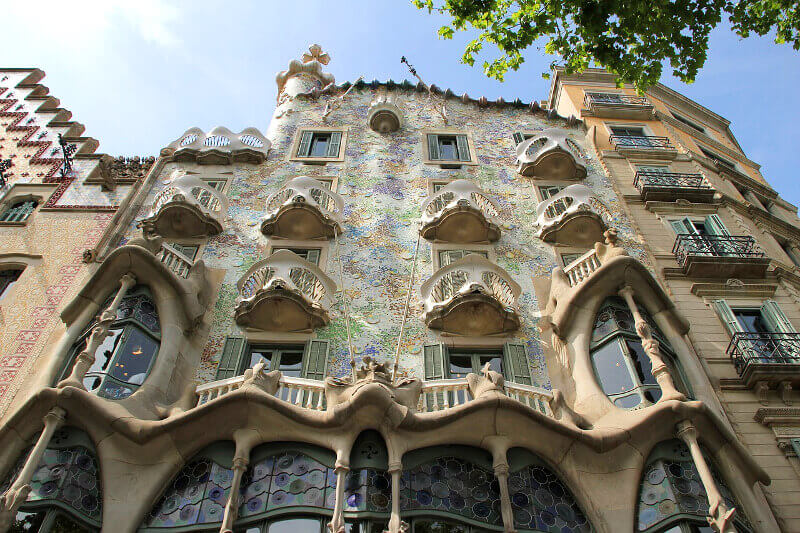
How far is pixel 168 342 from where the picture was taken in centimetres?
1183

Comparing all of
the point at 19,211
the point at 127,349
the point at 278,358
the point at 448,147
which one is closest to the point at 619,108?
the point at 448,147

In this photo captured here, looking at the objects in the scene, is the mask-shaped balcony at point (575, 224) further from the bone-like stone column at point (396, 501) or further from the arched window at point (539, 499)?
the bone-like stone column at point (396, 501)

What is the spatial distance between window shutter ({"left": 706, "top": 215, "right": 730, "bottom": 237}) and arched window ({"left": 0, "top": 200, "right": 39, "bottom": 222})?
16907mm

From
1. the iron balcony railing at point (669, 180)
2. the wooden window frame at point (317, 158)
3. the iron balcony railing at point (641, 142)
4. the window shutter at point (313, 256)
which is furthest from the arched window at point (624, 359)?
the wooden window frame at point (317, 158)

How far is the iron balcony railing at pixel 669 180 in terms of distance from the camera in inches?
715

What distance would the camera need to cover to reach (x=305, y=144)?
20.1 meters

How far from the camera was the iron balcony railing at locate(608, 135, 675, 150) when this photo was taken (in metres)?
20.5

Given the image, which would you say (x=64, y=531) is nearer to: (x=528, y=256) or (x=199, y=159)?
(x=528, y=256)

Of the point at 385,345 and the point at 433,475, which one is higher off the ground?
the point at 385,345

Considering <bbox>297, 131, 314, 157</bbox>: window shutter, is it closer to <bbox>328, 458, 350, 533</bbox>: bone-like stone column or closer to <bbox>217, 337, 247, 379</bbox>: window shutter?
<bbox>217, 337, 247, 379</bbox>: window shutter

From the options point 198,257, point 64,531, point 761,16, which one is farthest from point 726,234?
point 64,531

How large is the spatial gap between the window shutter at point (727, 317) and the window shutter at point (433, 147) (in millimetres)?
8835

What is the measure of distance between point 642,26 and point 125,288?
10.1m

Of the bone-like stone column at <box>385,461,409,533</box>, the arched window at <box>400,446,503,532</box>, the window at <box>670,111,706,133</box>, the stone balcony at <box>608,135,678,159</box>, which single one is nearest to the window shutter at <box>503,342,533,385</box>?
the arched window at <box>400,446,503,532</box>
